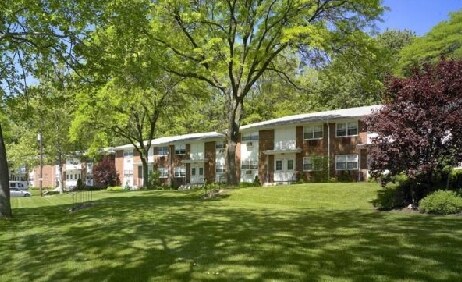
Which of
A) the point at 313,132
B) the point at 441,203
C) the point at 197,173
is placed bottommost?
the point at 441,203

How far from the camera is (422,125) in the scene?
1852 cm

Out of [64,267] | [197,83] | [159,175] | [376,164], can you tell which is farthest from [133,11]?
[159,175]

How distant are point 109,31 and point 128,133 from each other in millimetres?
33030

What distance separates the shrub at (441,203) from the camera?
56.9ft

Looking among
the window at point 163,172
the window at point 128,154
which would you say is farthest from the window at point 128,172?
the window at point 163,172

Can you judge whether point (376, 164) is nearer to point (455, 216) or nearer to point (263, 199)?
point (455, 216)

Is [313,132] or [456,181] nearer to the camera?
[456,181]

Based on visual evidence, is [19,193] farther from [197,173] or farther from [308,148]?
[308,148]

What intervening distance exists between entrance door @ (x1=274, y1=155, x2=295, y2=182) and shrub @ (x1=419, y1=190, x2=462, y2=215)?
23.7 metres

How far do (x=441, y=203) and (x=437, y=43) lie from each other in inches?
1269

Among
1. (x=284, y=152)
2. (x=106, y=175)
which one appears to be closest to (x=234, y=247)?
(x=284, y=152)

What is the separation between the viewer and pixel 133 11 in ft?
65.6

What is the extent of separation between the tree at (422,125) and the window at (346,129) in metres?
18.4

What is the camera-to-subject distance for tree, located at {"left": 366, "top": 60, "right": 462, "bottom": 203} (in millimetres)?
18266
